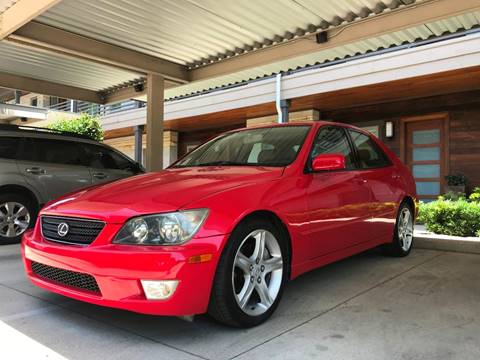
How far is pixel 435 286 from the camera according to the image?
443 centimetres

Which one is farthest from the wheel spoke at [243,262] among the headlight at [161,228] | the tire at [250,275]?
the headlight at [161,228]

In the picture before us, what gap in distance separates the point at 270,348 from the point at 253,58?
5.61 m

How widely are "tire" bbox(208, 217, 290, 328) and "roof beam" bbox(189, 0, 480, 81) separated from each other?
380cm

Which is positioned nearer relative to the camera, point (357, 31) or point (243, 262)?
point (243, 262)

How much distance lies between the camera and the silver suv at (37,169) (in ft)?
22.0

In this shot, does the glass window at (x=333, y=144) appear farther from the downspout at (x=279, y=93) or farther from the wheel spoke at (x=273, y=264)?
the downspout at (x=279, y=93)

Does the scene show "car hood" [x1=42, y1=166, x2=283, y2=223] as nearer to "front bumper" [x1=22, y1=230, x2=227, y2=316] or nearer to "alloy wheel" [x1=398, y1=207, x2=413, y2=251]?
"front bumper" [x1=22, y1=230, x2=227, y2=316]

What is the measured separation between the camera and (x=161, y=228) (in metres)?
2.98

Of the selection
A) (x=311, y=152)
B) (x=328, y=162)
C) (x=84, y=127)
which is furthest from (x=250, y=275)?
(x=84, y=127)

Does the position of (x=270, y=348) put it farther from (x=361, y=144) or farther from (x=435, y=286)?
(x=361, y=144)

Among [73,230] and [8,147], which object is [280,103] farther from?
[73,230]

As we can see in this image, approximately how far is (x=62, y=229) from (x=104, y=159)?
15.5ft

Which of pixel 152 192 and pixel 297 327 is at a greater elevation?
pixel 152 192

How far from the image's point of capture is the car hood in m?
3.07
